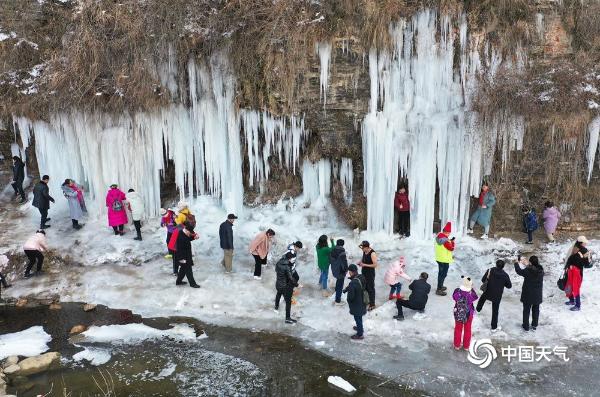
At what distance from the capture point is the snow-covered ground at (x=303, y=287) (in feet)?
28.8

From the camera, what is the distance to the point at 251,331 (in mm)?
9219

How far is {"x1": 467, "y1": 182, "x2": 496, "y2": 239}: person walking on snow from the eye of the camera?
11.7 m

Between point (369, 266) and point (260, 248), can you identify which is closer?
point (369, 266)

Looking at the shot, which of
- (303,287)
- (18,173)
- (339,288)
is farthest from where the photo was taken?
(18,173)

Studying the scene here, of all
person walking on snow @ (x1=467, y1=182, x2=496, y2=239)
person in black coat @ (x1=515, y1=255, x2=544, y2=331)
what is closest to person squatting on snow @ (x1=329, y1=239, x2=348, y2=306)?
person in black coat @ (x1=515, y1=255, x2=544, y2=331)

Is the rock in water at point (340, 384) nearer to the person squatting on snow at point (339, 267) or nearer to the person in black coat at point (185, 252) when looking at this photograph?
the person squatting on snow at point (339, 267)

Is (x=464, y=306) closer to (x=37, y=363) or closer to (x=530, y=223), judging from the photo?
(x=530, y=223)

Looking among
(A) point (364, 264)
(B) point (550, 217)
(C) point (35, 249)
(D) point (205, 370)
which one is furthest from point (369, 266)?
(C) point (35, 249)

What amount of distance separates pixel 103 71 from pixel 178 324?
7201 millimetres

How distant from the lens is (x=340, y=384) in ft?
25.0

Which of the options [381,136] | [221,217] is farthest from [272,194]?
[381,136]
